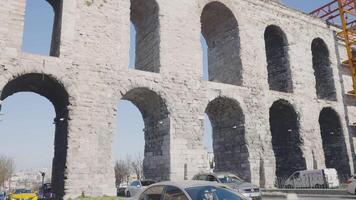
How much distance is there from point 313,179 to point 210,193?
54.5 feet

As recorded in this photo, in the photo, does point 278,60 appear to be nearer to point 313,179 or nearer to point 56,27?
point 313,179

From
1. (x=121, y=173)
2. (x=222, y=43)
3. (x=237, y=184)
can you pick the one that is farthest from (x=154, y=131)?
(x=121, y=173)

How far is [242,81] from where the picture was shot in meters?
18.8

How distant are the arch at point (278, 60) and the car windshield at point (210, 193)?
A: 17.7m

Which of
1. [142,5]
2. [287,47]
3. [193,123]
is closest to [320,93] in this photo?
[287,47]

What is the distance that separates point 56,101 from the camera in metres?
15.1

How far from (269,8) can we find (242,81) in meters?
6.31

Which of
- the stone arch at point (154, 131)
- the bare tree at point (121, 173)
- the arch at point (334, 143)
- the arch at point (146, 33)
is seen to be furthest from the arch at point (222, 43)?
the bare tree at point (121, 173)

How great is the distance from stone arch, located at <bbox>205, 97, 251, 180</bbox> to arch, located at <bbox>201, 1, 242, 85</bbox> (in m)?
1.65

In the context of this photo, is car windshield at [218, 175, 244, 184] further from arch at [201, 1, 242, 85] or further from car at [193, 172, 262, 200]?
arch at [201, 1, 242, 85]

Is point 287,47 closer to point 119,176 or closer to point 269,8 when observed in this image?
point 269,8

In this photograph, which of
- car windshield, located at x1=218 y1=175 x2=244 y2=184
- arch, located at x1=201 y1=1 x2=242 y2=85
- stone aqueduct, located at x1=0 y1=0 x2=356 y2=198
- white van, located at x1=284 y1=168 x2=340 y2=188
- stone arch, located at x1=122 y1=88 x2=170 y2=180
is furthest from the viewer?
arch, located at x1=201 y1=1 x2=242 y2=85

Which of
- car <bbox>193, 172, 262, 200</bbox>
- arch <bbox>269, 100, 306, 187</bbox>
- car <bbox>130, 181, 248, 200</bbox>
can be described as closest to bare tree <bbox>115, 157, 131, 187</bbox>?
arch <bbox>269, 100, 306, 187</bbox>

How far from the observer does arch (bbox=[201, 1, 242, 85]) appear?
19656 mm
